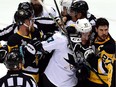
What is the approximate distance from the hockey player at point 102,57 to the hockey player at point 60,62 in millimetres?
76

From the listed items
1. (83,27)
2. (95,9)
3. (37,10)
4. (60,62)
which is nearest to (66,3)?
(37,10)

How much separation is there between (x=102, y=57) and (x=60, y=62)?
0.99ft

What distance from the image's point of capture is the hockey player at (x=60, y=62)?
103 inches

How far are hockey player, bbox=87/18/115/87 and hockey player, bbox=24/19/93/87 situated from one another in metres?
0.08

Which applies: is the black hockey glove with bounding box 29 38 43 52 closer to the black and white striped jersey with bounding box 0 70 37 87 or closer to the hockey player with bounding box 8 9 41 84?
the hockey player with bounding box 8 9 41 84

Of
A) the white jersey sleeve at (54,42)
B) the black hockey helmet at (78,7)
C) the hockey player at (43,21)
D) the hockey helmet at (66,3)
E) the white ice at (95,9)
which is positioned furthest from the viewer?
the white ice at (95,9)

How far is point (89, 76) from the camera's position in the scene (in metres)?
2.78

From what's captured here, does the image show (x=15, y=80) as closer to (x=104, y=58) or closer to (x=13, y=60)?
(x=13, y=60)

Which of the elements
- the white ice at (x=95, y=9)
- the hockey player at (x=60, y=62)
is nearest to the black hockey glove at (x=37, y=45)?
the hockey player at (x=60, y=62)

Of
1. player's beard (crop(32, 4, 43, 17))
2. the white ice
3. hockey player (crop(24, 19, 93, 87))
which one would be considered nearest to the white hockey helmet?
hockey player (crop(24, 19, 93, 87))

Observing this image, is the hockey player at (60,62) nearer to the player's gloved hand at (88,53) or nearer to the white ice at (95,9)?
the player's gloved hand at (88,53)

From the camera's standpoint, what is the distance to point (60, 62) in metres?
2.71

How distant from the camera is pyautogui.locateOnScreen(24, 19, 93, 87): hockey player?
103 inches

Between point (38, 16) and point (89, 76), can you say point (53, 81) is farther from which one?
point (38, 16)
